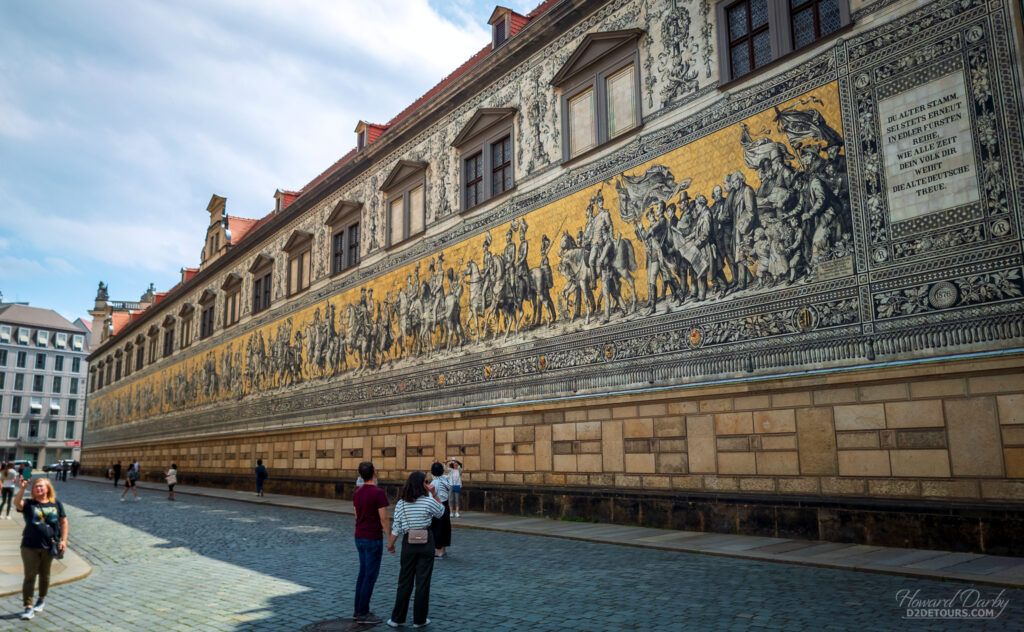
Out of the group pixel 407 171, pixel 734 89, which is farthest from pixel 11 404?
pixel 734 89

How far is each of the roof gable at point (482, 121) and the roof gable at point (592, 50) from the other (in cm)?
164

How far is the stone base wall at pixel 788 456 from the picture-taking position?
8141 millimetres

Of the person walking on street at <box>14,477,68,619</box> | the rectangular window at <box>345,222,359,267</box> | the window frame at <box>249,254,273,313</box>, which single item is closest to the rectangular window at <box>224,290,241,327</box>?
the window frame at <box>249,254,273,313</box>

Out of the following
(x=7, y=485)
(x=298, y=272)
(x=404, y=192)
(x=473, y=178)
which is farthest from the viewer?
(x=298, y=272)

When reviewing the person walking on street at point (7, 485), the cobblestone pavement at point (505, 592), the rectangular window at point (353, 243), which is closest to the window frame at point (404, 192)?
the rectangular window at point (353, 243)

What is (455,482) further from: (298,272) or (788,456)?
(298,272)

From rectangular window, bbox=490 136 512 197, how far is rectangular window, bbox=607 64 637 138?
Result: 3.17 m

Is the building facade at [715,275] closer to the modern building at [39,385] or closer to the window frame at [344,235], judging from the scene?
the window frame at [344,235]

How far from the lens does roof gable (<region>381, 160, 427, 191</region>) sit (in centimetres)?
1947

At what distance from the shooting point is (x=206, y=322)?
33.9m

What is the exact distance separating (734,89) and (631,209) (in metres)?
2.61

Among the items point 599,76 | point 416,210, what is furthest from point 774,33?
point 416,210

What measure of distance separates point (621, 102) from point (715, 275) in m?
4.37

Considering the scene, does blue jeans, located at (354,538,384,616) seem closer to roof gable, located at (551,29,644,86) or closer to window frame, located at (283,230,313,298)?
roof gable, located at (551,29,644,86)
